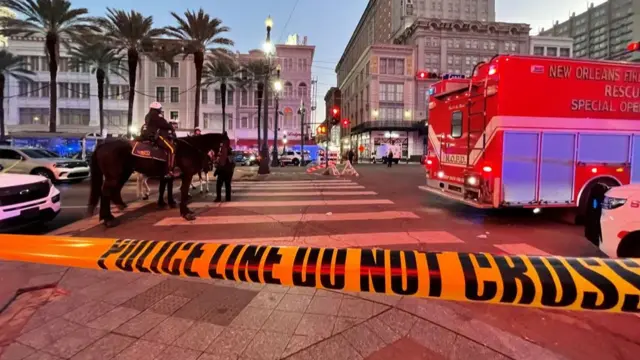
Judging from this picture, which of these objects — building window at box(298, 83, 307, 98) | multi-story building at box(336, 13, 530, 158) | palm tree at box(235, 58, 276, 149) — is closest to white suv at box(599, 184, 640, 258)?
palm tree at box(235, 58, 276, 149)

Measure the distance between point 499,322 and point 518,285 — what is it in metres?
2.04

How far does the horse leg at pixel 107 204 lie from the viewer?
761 cm

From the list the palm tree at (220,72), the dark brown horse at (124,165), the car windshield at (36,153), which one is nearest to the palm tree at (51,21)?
the car windshield at (36,153)

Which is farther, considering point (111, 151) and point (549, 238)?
point (111, 151)

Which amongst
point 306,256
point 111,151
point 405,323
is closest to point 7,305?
point 306,256

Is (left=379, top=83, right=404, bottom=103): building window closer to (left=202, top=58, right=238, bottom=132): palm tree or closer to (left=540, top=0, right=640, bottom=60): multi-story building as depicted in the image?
(left=202, top=58, right=238, bottom=132): palm tree

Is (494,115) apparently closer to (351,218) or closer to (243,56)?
(351,218)

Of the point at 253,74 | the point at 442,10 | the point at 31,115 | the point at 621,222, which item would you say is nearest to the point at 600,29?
the point at 442,10

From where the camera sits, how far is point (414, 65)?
221 ft

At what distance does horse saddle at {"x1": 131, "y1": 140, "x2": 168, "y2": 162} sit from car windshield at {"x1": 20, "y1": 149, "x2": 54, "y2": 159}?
1160cm

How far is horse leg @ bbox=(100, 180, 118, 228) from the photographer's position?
7.61 m

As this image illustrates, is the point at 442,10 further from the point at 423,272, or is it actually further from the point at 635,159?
the point at 423,272

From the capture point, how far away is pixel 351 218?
864 centimetres

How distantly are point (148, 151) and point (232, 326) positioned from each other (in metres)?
5.83
